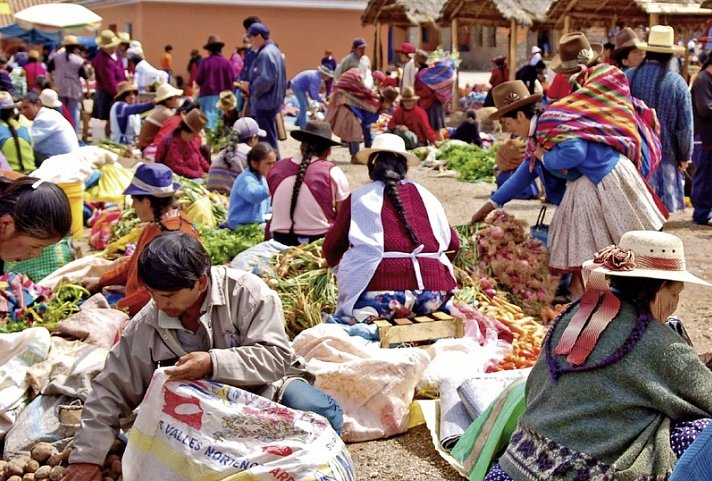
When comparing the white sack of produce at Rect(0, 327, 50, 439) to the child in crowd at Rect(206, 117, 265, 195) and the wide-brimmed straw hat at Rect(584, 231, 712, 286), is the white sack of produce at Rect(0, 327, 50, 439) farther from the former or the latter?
the child in crowd at Rect(206, 117, 265, 195)

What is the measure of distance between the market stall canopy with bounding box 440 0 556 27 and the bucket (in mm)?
13630

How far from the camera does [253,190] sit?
7.71 meters

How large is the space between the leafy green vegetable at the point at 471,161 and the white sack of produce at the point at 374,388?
820 cm

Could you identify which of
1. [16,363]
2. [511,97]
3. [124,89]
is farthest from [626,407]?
[124,89]

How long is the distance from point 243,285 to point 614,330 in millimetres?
1412

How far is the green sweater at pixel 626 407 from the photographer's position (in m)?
3.04

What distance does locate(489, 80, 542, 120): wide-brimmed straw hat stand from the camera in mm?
6672

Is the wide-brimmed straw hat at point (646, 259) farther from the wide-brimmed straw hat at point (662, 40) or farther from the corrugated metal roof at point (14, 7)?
the corrugated metal roof at point (14, 7)

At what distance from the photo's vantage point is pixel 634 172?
6.29 metres

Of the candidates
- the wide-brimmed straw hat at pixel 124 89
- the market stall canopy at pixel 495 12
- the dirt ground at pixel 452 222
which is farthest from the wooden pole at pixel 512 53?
the wide-brimmed straw hat at pixel 124 89

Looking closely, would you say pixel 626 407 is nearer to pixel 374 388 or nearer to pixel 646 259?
pixel 646 259

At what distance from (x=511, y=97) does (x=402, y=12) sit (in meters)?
18.1

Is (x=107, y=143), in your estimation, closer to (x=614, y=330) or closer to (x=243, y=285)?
(x=243, y=285)

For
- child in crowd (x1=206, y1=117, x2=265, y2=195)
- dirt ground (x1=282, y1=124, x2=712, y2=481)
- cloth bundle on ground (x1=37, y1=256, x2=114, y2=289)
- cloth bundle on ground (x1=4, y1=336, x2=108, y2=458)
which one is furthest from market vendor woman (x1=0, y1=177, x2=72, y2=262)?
child in crowd (x1=206, y1=117, x2=265, y2=195)
